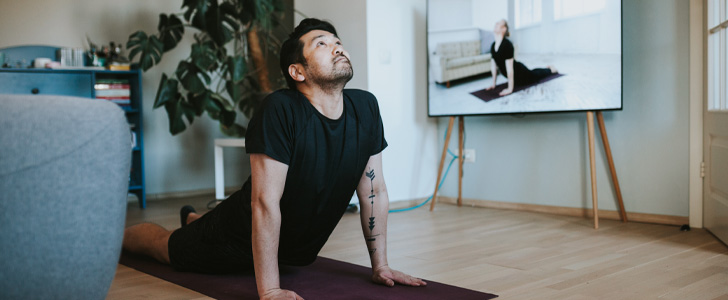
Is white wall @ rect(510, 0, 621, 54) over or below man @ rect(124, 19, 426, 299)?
over

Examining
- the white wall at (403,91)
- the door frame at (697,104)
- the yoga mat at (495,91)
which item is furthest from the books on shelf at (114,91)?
the door frame at (697,104)

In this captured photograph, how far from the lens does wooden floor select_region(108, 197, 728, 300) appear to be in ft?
6.60

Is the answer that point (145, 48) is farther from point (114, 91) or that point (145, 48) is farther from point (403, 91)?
point (403, 91)

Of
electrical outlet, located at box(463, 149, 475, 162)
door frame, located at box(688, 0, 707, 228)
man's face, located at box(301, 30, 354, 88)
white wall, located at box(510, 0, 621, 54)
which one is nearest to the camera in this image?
man's face, located at box(301, 30, 354, 88)

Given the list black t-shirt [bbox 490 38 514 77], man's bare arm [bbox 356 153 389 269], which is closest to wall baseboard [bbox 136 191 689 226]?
black t-shirt [bbox 490 38 514 77]

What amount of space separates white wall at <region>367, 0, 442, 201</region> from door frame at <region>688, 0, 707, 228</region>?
173 cm

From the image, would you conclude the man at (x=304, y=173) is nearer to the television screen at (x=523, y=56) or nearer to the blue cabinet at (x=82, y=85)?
the television screen at (x=523, y=56)

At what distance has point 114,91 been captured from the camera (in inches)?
175

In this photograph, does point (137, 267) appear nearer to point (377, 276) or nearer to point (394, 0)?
point (377, 276)

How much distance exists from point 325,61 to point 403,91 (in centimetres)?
245

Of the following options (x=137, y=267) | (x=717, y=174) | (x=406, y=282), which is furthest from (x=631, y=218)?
(x=137, y=267)

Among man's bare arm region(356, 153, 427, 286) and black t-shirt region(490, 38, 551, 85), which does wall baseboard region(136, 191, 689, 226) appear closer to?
black t-shirt region(490, 38, 551, 85)

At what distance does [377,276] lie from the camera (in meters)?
2.06

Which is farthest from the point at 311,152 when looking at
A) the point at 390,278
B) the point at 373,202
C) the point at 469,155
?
the point at 469,155
